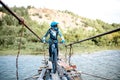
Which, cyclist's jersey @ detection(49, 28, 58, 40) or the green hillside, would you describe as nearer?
cyclist's jersey @ detection(49, 28, 58, 40)

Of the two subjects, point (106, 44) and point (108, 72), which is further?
point (106, 44)

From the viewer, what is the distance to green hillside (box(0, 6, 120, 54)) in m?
44.3

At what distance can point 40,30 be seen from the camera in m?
55.8

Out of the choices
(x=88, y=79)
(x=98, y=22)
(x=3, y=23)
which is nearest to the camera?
(x=88, y=79)

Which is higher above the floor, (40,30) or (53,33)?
(40,30)

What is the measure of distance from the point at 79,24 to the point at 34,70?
5869cm

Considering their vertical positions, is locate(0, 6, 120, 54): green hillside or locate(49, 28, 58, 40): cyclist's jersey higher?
locate(0, 6, 120, 54): green hillside

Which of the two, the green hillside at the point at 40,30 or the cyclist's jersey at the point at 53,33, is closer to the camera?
the cyclist's jersey at the point at 53,33

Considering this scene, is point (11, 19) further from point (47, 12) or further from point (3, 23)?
point (47, 12)

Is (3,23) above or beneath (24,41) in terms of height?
above

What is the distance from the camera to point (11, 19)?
190 feet

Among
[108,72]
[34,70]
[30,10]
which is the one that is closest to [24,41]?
[34,70]

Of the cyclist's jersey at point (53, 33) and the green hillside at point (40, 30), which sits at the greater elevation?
the green hillside at point (40, 30)

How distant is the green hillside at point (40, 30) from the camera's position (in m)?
44.3
